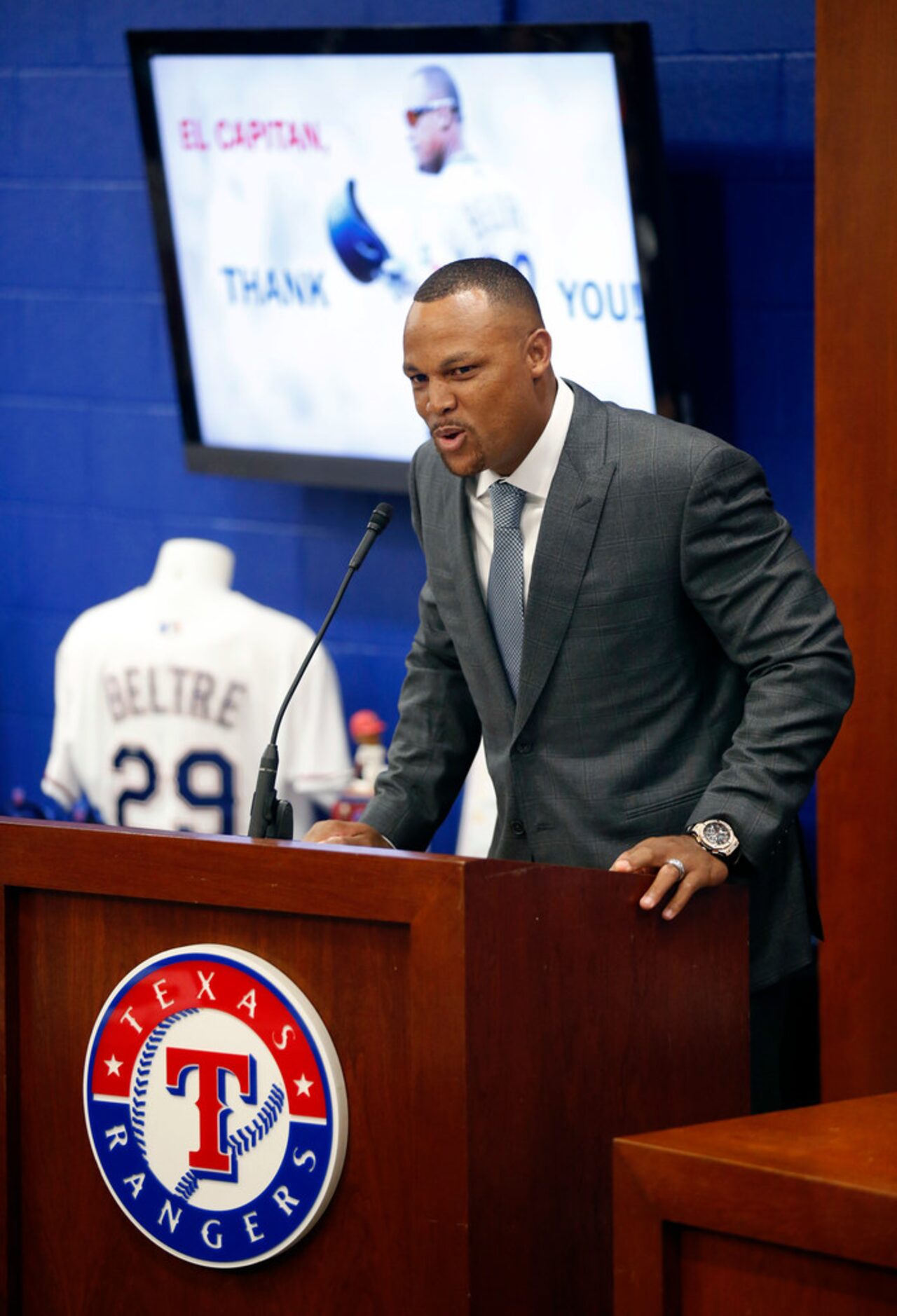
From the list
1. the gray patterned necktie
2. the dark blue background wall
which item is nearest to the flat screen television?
the dark blue background wall

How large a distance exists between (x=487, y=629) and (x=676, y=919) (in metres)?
0.40

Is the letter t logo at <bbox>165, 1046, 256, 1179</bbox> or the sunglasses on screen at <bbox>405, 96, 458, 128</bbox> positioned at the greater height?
the sunglasses on screen at <bbox>405, 96, 458, 128</bbox>

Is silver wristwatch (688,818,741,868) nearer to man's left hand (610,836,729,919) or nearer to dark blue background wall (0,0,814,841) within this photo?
man's left hand (610,836,729,919)

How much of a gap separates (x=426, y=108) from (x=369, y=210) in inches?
8.5

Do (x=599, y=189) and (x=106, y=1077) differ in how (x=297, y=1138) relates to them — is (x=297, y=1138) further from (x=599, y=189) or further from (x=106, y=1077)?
(x=599, y=189)

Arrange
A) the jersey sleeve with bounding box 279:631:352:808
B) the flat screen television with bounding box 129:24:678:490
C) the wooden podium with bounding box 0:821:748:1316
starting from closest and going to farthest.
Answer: the wooden podium with bounding box 0:821:748:1316, the flat screen television with bounding box 129:24:678:490, the jersey sleeve with bounding box 279:631:352:808

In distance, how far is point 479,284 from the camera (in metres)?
1.74

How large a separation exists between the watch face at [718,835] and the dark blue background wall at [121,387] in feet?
5.47

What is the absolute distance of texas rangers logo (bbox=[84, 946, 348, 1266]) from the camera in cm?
136

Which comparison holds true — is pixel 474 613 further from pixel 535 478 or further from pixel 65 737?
pixel 65 737


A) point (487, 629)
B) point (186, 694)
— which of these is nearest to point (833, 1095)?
point (487, 629)

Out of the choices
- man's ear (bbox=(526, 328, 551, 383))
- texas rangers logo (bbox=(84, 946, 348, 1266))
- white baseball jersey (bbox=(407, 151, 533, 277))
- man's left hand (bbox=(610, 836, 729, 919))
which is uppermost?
white baseball jersey (bbox=(407, 151, 533, 277))

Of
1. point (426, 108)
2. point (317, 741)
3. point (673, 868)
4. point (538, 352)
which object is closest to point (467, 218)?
point (426, 108)

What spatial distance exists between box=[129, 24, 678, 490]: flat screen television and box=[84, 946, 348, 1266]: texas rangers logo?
1871 millimetres
